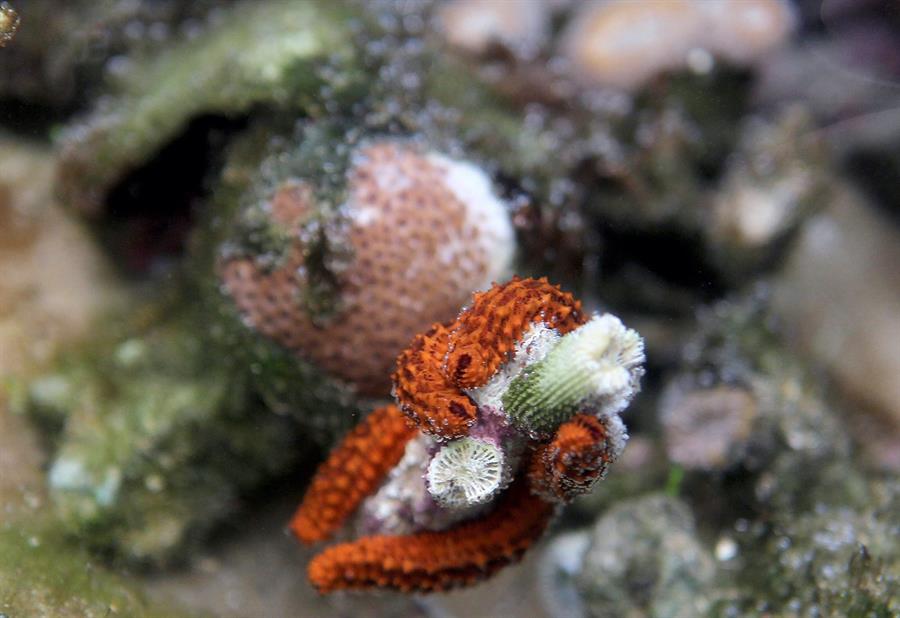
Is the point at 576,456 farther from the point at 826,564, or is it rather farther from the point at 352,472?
the point at 826,564

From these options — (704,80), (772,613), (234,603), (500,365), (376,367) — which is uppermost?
(500,365)

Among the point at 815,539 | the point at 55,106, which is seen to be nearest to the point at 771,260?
the point at 815,539

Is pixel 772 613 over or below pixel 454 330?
below

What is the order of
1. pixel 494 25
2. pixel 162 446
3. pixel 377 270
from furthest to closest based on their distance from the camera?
pixel 494 25, pixel 162 446, pixel 377 270

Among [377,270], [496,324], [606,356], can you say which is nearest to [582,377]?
[606,356]

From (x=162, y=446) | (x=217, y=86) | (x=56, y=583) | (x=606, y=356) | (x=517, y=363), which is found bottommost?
(x=162, y=446)

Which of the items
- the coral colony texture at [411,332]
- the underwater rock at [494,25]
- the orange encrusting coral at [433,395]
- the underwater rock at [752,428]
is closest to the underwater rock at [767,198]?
the coral colony texture at [411,332]

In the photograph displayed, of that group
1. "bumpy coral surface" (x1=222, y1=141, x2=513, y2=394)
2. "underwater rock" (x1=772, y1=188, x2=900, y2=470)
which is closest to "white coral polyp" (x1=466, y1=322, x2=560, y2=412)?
"bumpy coral surface" (x1=222, y1=141, x2=513, y2=394)

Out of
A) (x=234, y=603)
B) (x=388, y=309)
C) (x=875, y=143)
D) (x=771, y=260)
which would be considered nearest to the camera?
(x=388, y=309)

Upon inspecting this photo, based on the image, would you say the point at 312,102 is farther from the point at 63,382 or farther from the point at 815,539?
the point at 815,539
